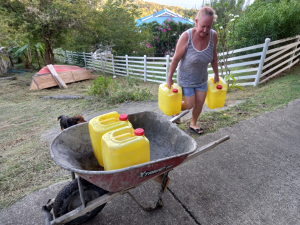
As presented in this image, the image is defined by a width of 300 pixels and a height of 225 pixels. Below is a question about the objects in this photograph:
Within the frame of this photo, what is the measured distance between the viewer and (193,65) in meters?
2.42

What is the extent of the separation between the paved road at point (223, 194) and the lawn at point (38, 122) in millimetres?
313

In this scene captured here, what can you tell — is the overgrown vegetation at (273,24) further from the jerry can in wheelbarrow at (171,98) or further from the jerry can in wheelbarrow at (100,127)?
the jerry can in wheelbarrow at (100,127)

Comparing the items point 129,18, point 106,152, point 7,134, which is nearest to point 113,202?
point 106,152

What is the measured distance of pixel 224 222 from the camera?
1610mm

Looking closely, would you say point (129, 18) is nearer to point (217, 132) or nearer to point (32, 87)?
point (32, 87)

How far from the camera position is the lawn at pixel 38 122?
7.15 ft

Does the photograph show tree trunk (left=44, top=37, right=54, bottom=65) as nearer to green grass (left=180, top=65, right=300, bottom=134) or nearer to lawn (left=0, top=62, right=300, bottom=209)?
lawn (left=0, top=62, right=300, bottom=209)

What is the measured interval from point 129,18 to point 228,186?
1252cm

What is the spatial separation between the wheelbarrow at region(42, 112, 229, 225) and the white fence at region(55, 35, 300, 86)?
4.93m

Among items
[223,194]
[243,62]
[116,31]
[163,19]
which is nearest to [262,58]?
[243,62]

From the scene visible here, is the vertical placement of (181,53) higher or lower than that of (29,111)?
higher

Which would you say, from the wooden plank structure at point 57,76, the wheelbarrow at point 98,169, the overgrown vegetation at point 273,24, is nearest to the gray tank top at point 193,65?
the wheelbarrow at point 98,169

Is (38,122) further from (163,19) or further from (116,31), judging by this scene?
(163,19)

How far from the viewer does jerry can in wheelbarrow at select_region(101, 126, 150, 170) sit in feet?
4.20
